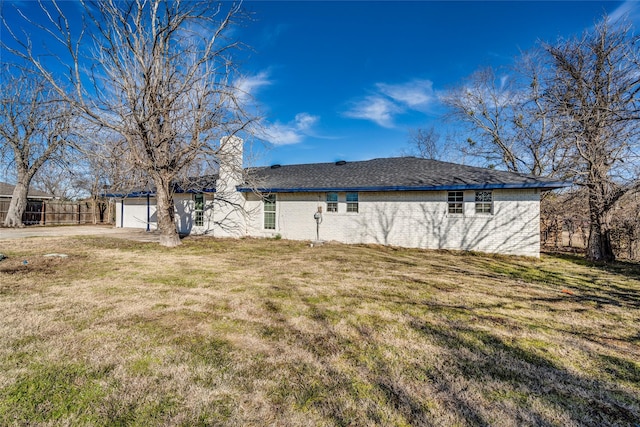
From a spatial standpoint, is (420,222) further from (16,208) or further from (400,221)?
(16,208)

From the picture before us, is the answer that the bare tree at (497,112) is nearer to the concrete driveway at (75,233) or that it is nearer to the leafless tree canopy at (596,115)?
the leafless tree canopy at (596,115)

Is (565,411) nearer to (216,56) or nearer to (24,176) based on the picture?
(216,56)

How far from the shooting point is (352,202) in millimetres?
12289

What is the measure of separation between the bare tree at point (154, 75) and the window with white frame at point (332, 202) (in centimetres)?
484

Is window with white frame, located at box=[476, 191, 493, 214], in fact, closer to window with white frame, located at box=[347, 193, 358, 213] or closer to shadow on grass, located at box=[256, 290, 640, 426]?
window with white frame, located at box=[347, 193, 358, 213]

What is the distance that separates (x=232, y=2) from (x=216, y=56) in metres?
1.79

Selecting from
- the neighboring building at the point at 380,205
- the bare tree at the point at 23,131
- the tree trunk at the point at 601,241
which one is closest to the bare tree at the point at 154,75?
the neighboring building at the point at 380,205

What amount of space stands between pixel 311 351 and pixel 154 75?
10215mm

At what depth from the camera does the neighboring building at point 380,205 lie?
10.0 m

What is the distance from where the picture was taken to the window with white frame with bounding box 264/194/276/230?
13805mm

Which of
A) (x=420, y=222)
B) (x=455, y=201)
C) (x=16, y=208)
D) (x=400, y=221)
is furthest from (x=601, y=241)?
(x=16, y=208)

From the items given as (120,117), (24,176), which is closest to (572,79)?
(120,117)

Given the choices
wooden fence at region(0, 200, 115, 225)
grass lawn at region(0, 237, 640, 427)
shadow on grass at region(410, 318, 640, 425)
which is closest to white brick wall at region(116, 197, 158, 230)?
wooden fence at region(0, 200, 115, 225)

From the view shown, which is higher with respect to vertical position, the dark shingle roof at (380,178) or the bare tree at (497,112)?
the bare tree at (497,112)
